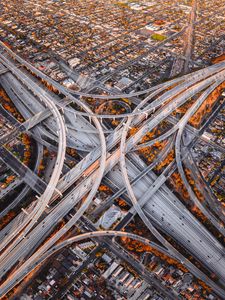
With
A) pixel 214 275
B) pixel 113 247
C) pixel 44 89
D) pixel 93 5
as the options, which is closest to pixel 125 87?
pixel 44 89

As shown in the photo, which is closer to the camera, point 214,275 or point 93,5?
point 214,275

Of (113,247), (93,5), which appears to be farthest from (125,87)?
(93,5)

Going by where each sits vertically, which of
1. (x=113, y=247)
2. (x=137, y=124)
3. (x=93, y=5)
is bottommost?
(x=113, y=247)

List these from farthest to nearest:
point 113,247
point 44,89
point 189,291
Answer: point 44,89 → point 113,247 → point 189,291

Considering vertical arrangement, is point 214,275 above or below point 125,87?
below

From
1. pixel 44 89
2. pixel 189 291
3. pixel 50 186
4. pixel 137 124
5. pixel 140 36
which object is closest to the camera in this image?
pixel 189 291

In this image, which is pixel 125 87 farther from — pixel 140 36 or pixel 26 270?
pixel 26 270

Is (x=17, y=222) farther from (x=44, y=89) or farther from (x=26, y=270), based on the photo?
(x=44, y=89)
